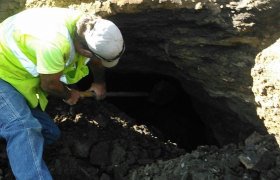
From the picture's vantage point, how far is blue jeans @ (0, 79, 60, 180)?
3104 mm

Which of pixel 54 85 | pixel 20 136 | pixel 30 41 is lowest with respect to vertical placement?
pixel 20 136

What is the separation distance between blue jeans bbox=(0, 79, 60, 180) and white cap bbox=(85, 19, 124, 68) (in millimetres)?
714

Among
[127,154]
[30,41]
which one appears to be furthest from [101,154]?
[30,41]

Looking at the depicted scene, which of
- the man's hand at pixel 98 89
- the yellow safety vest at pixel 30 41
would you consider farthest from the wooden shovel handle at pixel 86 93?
the yellow safety vest at pixel 30 41

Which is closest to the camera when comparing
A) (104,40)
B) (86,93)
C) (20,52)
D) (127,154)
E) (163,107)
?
(104,40)

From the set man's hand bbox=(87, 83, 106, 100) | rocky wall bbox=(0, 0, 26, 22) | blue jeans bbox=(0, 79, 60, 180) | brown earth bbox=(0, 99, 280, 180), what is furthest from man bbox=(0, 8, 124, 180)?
rocky wall bbox=(0, 0, 26, 22)

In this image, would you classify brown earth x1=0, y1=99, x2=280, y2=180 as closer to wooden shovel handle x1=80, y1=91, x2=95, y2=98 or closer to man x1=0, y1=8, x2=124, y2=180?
wooden shovel handle x1=80, y1=91, x2=95, y2=98

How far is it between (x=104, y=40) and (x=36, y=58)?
1.67 ft

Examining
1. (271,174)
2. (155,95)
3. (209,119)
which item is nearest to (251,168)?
(271,174)

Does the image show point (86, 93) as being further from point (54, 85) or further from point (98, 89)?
point (54, 85)

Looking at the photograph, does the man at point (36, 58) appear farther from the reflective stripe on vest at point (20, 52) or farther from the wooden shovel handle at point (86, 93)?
the wooden shovel handle at point (86, 93)

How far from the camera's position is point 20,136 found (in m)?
3.16

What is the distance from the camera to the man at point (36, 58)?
3.00 metres

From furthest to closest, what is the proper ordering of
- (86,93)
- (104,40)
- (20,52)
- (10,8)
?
(10,8) < (86,93) < (20,52) < (104,40)
